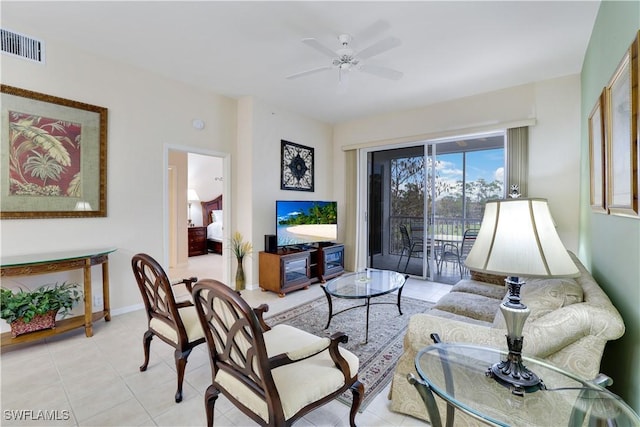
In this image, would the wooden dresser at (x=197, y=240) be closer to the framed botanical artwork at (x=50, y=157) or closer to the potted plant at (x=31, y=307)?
the framed botanical artwork at (x=50, y=157)

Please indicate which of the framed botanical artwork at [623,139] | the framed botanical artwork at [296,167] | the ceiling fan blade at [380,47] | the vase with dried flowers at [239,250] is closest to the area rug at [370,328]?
the vase with dried flowers at [239,250]

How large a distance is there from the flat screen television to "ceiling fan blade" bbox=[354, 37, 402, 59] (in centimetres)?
234

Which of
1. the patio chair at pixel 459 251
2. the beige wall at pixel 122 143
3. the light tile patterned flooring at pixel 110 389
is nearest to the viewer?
the light tile patterned flooring at pixel 110 389

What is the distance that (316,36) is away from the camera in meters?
2.62

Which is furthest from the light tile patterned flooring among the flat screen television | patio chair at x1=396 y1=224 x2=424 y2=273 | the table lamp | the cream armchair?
patio chair at x1=396 y1=224 x2=424 y2=273

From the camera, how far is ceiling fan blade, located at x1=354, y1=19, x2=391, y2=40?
7.90 ft

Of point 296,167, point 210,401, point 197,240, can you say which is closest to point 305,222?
point 296,167

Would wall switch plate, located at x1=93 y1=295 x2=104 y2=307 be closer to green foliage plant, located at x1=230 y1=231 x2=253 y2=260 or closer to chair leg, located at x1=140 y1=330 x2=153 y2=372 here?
chair leg, located at x1=140 y1=330 x2=153 y2=372

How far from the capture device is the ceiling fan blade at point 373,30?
241 centimetres

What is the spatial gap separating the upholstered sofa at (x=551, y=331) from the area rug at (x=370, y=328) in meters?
0.30

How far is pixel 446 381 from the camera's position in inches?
45.3

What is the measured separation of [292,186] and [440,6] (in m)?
3.14

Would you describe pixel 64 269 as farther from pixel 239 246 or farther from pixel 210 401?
pixel 210 401

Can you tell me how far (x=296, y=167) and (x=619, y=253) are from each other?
3984 mm
